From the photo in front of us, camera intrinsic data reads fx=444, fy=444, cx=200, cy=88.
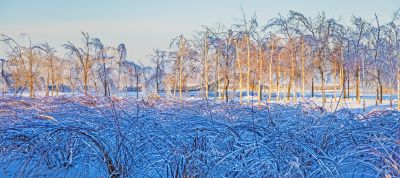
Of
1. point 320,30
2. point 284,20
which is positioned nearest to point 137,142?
point 284,20

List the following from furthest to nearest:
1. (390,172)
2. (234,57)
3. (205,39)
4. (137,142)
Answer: (234,57) < (205,39) < (137,142) < (390,172)

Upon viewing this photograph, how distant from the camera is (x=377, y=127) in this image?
17.2ft

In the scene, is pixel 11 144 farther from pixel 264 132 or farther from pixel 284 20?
pixel 284 20

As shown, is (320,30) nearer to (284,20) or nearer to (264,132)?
(284,20)

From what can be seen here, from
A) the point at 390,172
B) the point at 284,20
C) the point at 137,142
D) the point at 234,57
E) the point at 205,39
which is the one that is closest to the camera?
the point at 390,172

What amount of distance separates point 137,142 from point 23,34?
1056 inches

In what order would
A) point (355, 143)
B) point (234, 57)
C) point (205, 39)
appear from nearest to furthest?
point (355, 143) → point (205, 39) → point (234, 57)

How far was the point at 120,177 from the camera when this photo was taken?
4941 mm

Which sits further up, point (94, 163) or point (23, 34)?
point (23, 34)

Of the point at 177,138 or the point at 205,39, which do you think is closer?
the point at 177,138

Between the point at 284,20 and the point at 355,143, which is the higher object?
the point at 284,20

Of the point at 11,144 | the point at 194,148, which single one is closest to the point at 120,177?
the point at 194,148

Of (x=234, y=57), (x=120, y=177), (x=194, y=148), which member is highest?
(x=234, y=57)

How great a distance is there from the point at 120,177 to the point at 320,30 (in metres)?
26.1
